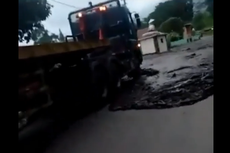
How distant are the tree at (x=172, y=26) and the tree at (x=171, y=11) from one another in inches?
0.5

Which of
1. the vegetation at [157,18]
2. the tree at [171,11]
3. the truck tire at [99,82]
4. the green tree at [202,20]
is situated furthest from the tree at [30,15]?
the green tree at [202,20]

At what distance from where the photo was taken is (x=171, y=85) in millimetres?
953

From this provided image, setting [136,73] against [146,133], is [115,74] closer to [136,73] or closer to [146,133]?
[136,73]

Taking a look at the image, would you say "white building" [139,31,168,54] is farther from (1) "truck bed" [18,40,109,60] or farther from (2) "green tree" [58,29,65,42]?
(2) "green tree" [58,29,65,42]

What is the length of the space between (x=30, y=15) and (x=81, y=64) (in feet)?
0.88

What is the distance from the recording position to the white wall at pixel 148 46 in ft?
2.99

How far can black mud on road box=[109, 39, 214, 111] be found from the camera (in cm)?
92

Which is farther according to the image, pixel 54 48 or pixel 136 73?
pixel 136 73

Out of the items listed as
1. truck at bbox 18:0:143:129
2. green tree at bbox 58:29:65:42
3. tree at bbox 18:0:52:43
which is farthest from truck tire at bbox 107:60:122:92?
tree at bbox 18:0:52:43

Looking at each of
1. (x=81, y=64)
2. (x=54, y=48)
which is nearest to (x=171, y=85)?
(x=81, y=64)

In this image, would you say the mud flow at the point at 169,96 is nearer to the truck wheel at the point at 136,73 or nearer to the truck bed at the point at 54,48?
the truck wheel at the point at 136,73

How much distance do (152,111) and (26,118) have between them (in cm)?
47

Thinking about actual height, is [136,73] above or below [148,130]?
above

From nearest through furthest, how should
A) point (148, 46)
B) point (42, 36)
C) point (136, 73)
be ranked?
point (42, 36) < point (148, 46) < point (136, 73)
